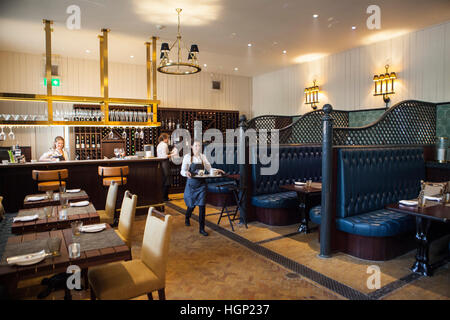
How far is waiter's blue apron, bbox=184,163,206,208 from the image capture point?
5.01m

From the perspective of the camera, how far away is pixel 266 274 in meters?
3.50

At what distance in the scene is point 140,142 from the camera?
934 centimetres

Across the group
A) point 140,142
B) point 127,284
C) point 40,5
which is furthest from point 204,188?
point 140,142

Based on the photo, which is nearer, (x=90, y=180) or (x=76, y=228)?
(x=76, y=228)

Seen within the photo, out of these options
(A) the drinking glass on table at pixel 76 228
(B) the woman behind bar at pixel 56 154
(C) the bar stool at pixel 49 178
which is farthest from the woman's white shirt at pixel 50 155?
(A) the drinking glass on table at pixel 76 228

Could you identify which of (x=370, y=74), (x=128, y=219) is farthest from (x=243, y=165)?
(x=370, y=74)

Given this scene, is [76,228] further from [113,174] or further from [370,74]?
[370,74]

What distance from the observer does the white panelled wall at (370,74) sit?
249 inches

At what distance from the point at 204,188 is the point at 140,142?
4978 mm

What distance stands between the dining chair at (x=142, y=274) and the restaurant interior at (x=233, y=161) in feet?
0.05

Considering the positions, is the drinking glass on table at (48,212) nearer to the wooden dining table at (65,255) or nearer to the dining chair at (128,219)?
the wooden dining table at (65,255)

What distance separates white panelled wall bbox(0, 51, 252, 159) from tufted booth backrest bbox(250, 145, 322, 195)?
5.44 meters

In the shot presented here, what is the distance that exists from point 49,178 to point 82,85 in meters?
4.62

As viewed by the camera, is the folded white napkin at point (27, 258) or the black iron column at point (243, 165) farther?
the black iron column at point (243, 165)
